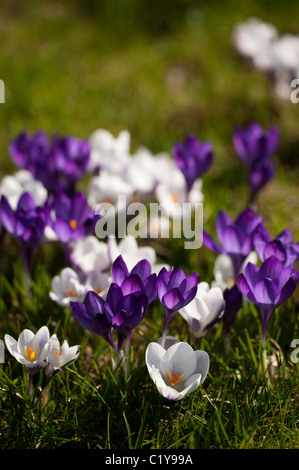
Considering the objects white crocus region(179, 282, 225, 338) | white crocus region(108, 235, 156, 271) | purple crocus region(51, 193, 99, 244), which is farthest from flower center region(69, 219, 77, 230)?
white crocus region(179, 282, 225, 338)

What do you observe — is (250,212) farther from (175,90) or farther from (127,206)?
(175,90)

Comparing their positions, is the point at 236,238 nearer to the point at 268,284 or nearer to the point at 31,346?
the point at 268,284

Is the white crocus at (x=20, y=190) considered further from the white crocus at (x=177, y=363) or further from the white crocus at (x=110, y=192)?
the white crocus at (x=177, y=363)

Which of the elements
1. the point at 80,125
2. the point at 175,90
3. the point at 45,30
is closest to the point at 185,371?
the point at 80,125

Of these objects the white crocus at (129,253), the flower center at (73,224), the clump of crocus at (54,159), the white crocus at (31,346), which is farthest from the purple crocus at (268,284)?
the clump of crocus at (54,159)

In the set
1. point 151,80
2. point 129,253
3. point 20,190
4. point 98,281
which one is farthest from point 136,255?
point 151,80

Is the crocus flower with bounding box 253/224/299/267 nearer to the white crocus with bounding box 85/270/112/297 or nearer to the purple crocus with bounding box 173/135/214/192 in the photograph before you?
the white crocus with bounding box 85/270/112/297
